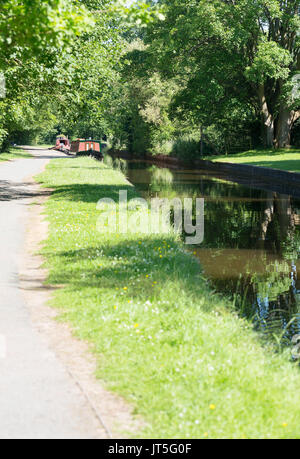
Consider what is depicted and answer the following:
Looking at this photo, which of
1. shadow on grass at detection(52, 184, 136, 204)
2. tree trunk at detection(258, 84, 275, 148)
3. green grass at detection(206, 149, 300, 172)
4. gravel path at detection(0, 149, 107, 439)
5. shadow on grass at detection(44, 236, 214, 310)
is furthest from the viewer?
tree trunk at detection(258, 84, 275, 148)

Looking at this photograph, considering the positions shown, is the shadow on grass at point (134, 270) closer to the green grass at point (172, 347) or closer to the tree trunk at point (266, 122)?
the green grass at point (172, 347)

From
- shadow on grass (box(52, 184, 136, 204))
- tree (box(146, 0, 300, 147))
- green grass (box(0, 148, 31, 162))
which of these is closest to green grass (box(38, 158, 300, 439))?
shadow on grass (box(52, 184, 136, 204))

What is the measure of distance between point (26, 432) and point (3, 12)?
6702 mm

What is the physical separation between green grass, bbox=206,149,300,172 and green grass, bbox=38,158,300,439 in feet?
68.6

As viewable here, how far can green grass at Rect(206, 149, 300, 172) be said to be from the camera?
30559 mm

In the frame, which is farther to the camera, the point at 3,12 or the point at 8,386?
the point at 3,12

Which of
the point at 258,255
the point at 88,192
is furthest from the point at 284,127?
the point at 258,255

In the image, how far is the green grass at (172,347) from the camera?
159 inches

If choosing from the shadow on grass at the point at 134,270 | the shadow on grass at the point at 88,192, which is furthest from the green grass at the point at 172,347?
the shadow on grass at the point at 88,192

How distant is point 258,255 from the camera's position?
11.2 m

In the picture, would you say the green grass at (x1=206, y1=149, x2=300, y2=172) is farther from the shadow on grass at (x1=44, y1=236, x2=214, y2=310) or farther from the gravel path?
the gravel path

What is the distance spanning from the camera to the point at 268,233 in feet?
45.2
